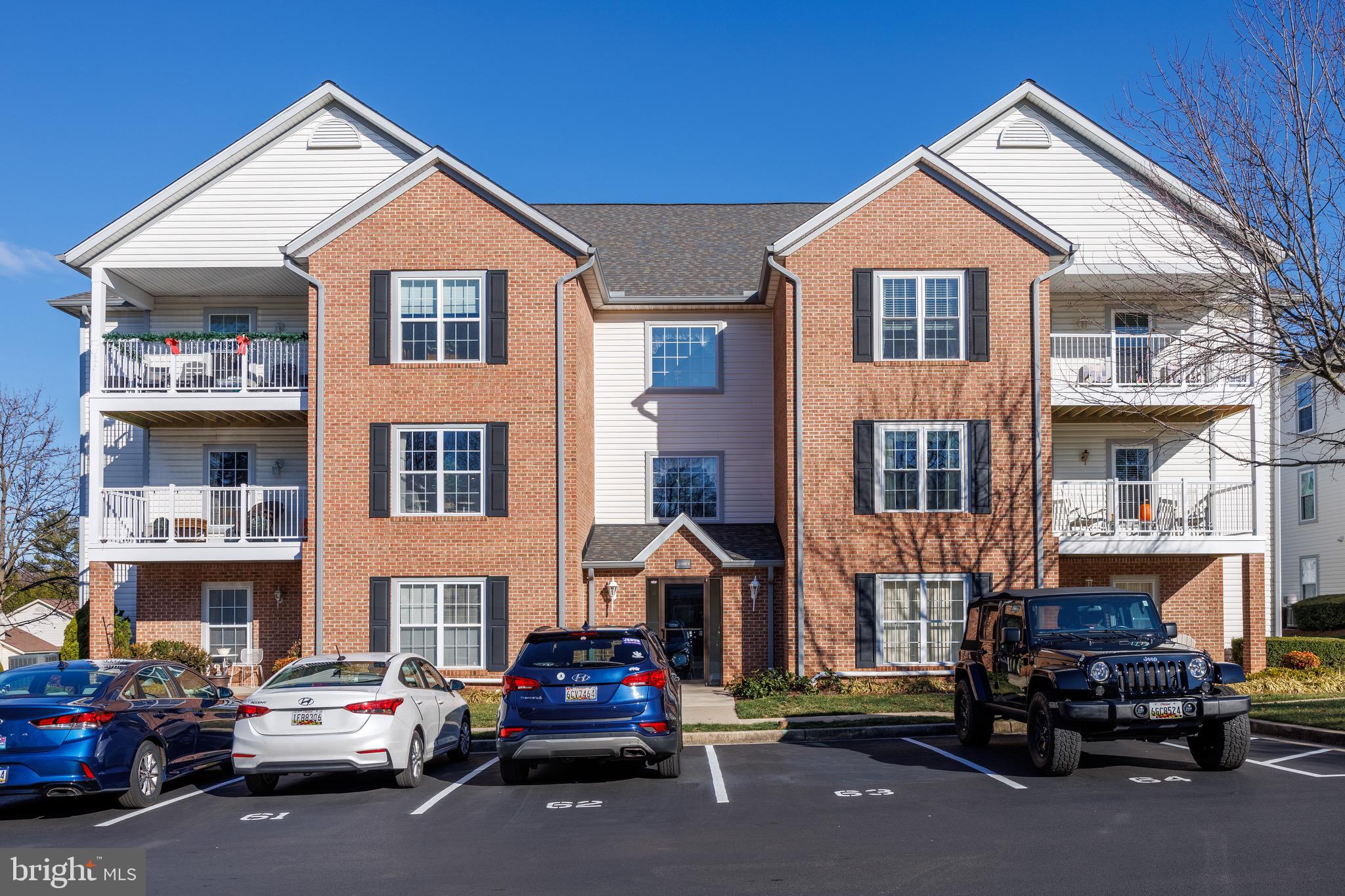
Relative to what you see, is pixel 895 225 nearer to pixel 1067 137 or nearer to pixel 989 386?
pixel 989 386

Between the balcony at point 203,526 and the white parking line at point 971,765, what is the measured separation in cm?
1187

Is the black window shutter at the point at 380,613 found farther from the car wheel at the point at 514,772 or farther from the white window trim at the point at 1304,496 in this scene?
the white window trim at the point at 1304,496

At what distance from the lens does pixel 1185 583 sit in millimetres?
23969

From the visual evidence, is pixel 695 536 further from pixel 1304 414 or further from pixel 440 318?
pixel 1304 414

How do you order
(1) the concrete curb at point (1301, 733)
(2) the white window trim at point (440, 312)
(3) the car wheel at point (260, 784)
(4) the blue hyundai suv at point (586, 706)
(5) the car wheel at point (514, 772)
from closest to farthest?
1. (4) the blue hyundai suv at point (586, 706)
2. (3) the car wheel at point (260, 784)
3. (5) the car wheel at point (514, 772)
4. (1) the concrete curb at point (1301, 733)
5. (2) the white window trim at point (440, 312)

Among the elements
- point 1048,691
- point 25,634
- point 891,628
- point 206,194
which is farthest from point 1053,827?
point 25,634

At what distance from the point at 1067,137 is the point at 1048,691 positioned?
1552 centimetres

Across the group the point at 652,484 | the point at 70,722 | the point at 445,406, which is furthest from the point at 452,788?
the point at 652,484

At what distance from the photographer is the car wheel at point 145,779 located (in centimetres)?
1118

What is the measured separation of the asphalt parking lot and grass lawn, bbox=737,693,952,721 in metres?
3.95

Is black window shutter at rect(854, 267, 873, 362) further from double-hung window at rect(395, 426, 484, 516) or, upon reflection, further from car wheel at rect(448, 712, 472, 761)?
car wheel at rect(448, 712, 472, 761)

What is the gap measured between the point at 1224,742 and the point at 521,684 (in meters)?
6.93

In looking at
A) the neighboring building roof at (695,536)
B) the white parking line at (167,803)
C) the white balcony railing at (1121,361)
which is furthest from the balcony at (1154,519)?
the white parking line at (167,803)

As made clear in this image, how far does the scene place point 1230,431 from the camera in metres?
24.1
